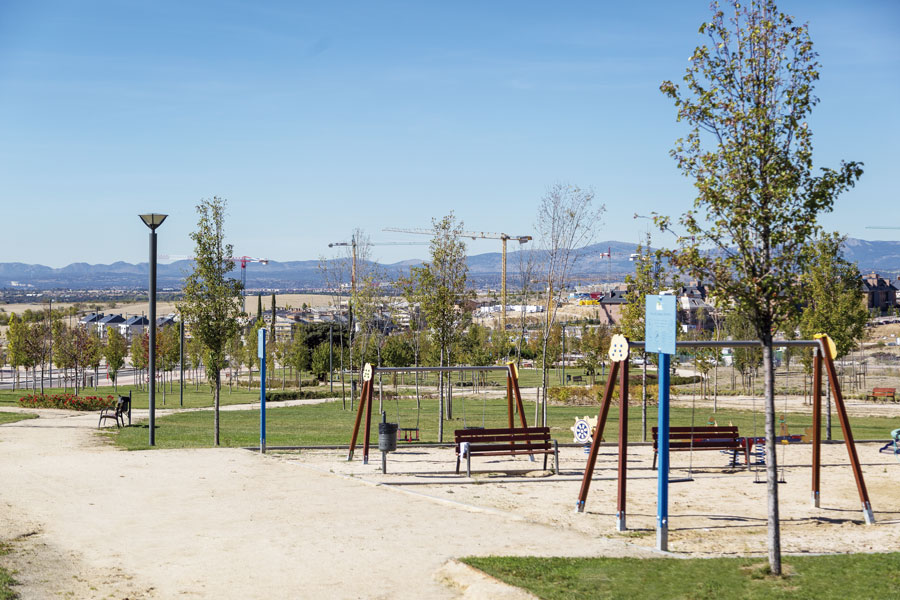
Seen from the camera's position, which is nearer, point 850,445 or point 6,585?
point 6,585

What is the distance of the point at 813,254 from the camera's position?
10.3 meters

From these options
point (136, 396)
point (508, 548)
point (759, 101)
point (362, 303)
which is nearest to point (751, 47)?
point (759, 101)

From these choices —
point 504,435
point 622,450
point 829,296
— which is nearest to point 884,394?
point 829,296

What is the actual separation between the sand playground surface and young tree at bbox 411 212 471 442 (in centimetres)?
710

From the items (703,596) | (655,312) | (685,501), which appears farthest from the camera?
(685,501)

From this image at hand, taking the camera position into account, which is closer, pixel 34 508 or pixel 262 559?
pixel 262 559

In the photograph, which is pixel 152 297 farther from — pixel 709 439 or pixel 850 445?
pixel 850 445

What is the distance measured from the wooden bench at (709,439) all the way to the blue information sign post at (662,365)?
6757mm

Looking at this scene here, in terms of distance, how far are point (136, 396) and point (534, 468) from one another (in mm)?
35680

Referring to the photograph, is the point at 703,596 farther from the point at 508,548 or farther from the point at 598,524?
the point at 598,524

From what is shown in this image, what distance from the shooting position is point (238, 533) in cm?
1280

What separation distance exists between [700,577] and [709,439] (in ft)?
32.9

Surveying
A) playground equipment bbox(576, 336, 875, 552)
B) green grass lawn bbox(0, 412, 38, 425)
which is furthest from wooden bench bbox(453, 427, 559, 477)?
green grass lawn bbox(0, 412, 38, 425)

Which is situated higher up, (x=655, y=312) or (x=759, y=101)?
(x=759, y=101)
